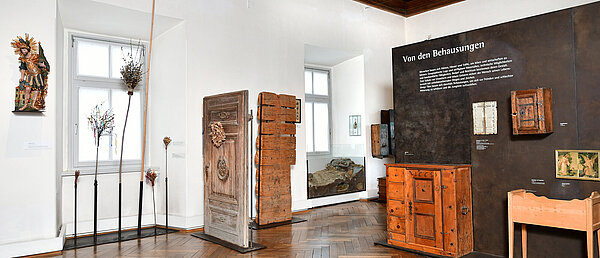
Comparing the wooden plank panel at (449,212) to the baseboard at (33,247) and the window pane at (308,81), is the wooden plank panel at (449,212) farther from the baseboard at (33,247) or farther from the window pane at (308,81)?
the window pane at (308,81)

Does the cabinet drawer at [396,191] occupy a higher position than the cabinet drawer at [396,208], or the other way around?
the cabinet drawer at [396,191]

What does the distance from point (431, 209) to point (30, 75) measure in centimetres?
453

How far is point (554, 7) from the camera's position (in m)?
7.15

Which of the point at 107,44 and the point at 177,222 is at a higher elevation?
the point at 107,44

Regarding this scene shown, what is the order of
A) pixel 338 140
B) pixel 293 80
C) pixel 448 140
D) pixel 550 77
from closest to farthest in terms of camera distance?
pixel 550 77, pixel 448 140, pixel 293 80, pixel 338 140

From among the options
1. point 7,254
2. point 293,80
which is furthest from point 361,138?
point 7,254

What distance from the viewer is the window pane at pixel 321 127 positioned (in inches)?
340

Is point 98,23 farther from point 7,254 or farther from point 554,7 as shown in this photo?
point 554,7

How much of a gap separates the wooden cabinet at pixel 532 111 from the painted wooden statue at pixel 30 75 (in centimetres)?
497

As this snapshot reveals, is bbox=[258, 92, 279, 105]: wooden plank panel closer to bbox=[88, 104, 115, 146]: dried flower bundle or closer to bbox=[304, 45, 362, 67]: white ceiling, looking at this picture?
bbox=[304, 45, 362, 67]: white ceiling

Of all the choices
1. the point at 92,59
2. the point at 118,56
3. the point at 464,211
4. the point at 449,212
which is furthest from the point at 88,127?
the point at 464,211

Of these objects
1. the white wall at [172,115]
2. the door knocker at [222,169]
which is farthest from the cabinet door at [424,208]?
the white wall at [172,115]

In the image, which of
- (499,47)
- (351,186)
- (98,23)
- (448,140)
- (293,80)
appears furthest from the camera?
(351,186)

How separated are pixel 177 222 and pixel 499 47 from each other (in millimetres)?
4597
